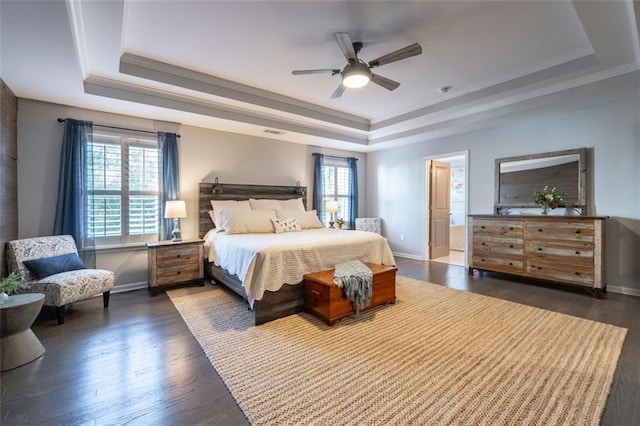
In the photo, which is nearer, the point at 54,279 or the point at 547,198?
the point at 54,279

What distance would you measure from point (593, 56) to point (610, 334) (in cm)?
289

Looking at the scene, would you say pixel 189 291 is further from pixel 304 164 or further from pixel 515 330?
pixel 515 330

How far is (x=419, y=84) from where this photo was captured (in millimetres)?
4012

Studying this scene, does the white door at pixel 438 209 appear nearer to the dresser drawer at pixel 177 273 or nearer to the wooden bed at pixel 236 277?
the wooden bed at pixel 236 277

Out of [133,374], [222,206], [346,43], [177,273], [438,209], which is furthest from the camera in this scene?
[438,209]

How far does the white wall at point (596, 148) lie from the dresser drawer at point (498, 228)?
56cm

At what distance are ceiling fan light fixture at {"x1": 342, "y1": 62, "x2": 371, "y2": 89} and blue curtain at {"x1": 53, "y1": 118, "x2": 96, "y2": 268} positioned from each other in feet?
11.3

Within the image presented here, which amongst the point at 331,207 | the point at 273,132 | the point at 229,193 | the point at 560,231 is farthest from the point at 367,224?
the point at 560,231

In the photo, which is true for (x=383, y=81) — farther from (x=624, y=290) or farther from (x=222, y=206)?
(x=624, y=290)

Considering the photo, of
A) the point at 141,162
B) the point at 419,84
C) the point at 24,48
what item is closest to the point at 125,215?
the point at 141,162

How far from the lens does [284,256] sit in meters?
3.00

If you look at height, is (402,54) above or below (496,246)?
above

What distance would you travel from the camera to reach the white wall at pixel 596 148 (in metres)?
3.71

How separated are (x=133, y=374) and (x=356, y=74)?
3.18 m
